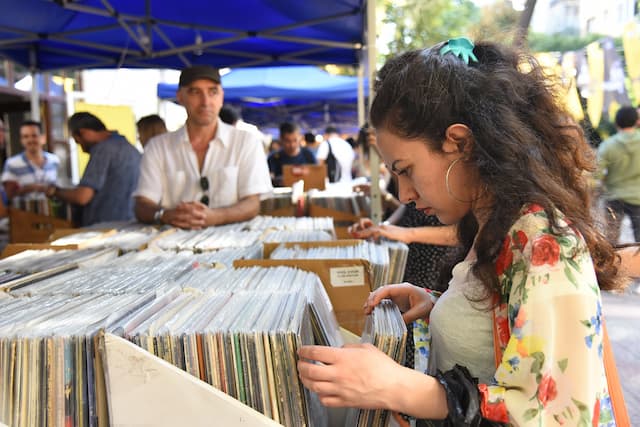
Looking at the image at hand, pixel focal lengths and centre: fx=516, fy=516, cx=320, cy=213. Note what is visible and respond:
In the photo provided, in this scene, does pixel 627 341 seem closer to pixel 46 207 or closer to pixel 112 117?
pixel 46 207

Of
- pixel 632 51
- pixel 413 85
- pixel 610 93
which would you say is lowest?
pixel 413 85

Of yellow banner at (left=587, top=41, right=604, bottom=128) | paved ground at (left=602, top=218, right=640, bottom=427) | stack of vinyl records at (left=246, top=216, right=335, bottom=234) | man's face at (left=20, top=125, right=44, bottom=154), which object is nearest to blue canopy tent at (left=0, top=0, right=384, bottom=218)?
man's face at (left=20, top=125, right=44, bottom=154)

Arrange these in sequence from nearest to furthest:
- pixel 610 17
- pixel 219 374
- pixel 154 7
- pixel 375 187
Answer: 1. pixel 219 374
2. pixel 375 187
3. pixel 154 7
4. pixel 610 17

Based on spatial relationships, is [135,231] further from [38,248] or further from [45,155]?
[45,155]

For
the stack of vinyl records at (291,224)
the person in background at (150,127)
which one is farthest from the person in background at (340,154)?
the stack of vinyl records at (291,224)

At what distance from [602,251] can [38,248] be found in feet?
5.98

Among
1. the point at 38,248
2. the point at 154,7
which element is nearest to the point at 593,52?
the point at 154,7

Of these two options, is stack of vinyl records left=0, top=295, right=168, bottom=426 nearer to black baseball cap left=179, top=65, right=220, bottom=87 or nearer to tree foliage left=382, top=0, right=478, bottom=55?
black baseball cap left=179, top=65, right=220, bottom=87

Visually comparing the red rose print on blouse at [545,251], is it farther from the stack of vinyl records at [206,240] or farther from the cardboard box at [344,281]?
the stack of vinyl records at [206,240]

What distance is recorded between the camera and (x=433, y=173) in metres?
1.02

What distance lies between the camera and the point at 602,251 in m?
1.02

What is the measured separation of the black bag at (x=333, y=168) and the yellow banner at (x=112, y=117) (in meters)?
4.84

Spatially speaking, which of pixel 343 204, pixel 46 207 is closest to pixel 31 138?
pixel 46 207

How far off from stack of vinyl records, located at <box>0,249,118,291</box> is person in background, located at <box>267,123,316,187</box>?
484cm
